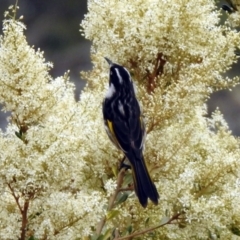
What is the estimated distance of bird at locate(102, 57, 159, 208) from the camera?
7.80 feet

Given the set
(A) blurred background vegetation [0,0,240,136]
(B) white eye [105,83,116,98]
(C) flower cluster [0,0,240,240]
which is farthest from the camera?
(A) blurred background vegetation [0,0,240,136]

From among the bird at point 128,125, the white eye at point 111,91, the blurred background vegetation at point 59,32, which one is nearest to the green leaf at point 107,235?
the bird at point 128,125

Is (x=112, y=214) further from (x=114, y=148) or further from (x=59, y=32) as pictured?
(x=59, y=32)

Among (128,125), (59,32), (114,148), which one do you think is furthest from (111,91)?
(59,32)

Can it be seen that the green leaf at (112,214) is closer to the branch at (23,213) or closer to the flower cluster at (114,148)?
the flower cluster at (114,148)

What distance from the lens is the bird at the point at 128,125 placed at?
238cm

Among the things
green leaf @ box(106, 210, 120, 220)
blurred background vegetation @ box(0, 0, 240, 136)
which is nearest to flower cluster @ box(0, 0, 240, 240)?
green leaf @ box(106, 210, 120, 220)

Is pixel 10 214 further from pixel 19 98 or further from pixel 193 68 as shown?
pixel 193 68

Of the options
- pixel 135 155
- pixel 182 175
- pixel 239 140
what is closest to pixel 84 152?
pixel 135 155

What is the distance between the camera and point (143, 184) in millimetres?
2359

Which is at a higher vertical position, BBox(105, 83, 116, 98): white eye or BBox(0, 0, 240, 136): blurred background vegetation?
BBox(0, 0, 240, 136): blurred background vegetation

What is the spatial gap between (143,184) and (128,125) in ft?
1.20

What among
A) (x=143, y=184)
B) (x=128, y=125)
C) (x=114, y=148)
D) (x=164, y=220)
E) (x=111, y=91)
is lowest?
(x=164, y=220)

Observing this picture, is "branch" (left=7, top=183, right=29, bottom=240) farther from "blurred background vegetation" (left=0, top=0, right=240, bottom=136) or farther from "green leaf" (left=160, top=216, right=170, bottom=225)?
"blurred background vegetation" (left=0, top=0, right=240, bottom=136)
